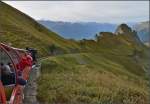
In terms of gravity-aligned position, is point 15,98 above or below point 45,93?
above

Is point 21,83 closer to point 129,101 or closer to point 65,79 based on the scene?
point 129,101

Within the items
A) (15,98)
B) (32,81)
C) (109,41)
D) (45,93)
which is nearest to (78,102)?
(45,93)

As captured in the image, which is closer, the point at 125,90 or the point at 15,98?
the point at 15,98

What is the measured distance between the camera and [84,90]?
23516mm

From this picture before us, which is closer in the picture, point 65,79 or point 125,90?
point 125,90

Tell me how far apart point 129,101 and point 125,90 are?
3.15 metres

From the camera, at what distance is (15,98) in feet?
43.7

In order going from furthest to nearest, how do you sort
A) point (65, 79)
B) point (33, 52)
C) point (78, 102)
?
point (65, 79) → point (78, 102) → point (33, 52)

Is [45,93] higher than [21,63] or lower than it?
lower

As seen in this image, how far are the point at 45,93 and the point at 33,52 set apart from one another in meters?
3.72

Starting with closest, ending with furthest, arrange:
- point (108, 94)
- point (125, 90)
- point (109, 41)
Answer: point (108, 94)
point (125, 90)
point (109, 41)

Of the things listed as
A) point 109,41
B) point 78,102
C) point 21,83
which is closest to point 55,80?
point 78,102

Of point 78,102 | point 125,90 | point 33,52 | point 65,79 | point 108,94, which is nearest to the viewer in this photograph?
point 33,52

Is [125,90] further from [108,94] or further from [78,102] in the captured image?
[78,102]
